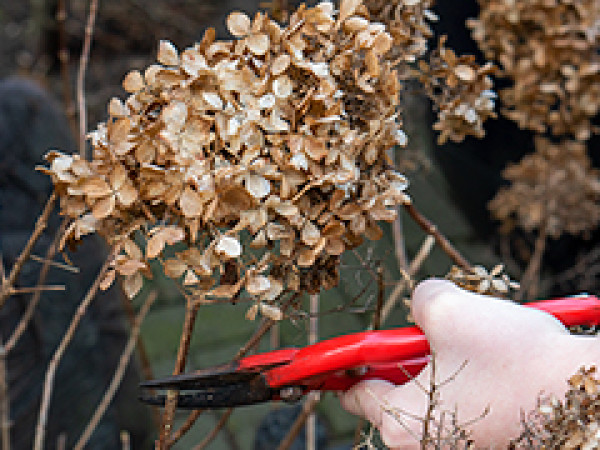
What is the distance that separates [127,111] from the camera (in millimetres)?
474

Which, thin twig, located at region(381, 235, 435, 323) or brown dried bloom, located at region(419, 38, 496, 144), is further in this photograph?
thin twig, located at region(381, 235, 435, 323)

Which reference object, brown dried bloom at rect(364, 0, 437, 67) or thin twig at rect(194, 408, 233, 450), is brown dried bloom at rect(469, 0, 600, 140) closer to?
brown dried bloom at rect(364, 0, 437, 67)

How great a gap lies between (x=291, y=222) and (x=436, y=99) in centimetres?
28

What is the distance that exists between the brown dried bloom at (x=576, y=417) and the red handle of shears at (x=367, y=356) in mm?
144

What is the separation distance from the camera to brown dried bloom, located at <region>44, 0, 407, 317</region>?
1.42 feet

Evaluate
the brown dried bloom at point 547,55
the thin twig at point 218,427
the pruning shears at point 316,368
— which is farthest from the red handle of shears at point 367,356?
the brown dried bloom at point 547,55

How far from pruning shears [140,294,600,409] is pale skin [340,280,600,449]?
43 mm

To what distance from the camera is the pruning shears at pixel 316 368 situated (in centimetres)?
53

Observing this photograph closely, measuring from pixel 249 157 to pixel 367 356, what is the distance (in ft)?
0.77

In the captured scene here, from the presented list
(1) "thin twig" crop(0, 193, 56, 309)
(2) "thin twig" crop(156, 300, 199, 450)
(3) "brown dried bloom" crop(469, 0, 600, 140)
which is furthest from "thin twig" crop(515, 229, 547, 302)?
(1) "thin twig" crop(0, 193, 56, 309)

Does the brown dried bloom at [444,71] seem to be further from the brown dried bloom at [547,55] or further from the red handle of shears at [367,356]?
the brown dried bloom at [547,55]

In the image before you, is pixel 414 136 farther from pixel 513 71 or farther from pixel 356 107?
pixel 356 107

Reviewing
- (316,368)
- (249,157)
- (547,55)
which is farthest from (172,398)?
(547,55)

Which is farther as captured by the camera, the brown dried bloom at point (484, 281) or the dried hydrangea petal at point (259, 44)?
the brown dried bloom at point (484, 281)
